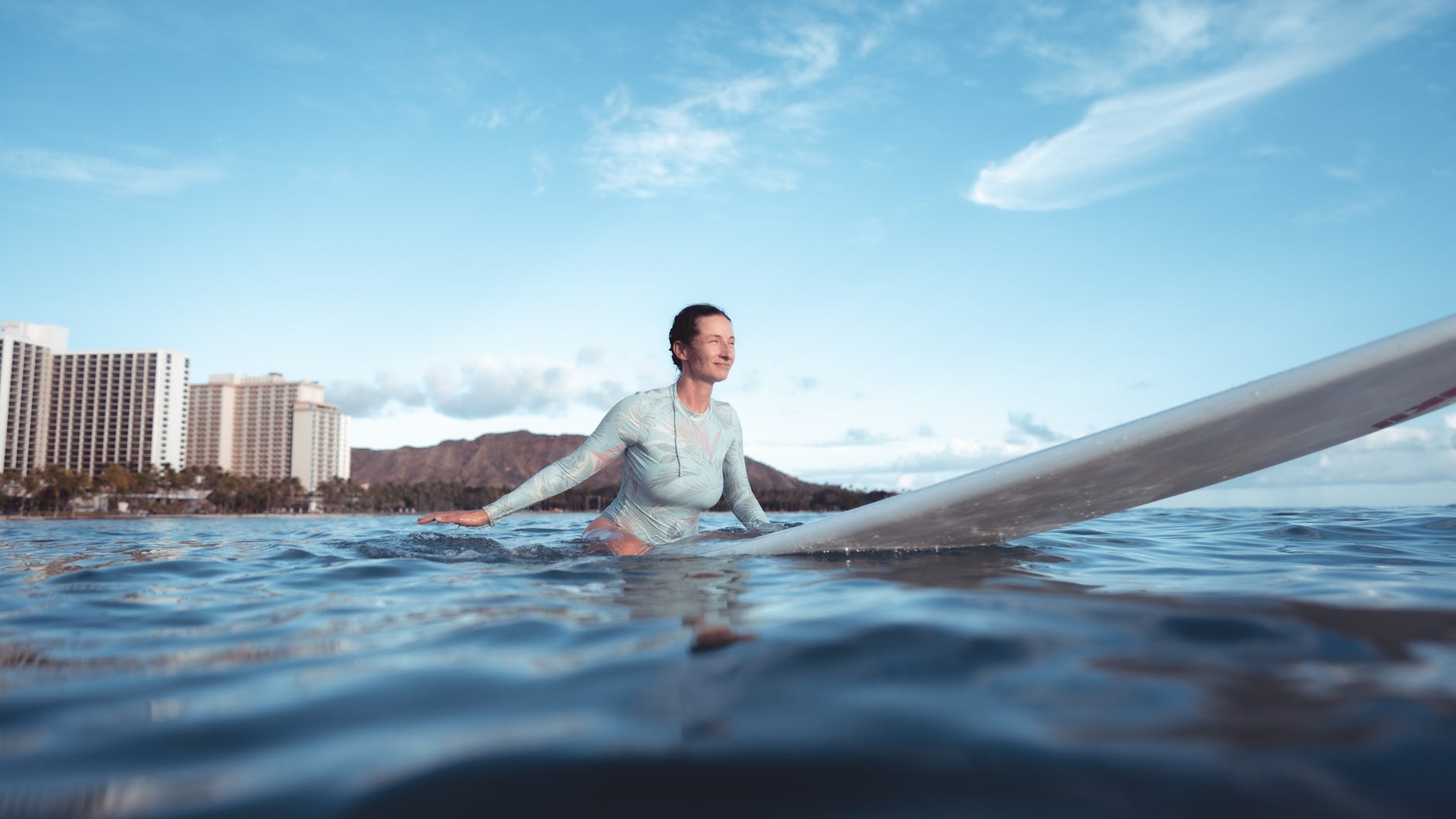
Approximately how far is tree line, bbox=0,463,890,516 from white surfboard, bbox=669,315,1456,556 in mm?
61124

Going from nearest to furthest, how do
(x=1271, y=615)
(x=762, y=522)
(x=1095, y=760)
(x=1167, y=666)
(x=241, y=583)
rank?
1. (x=1095, y=760)
2. (x=1167, y=666)
3. (x=1271, y=615)
4. (x=241, y=583)
5. (x=762, y=522)

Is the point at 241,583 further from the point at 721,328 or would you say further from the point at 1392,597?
the point at 1392,597

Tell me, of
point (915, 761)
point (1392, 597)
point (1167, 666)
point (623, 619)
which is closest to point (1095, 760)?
point (915, 761)

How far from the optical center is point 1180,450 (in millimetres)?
3404

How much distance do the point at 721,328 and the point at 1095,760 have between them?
13.9 feet

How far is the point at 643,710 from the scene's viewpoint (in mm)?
1565

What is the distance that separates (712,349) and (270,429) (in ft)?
573

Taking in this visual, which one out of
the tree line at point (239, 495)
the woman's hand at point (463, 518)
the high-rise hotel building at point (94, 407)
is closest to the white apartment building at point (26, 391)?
the high-rise hotel building at point (94, 407)

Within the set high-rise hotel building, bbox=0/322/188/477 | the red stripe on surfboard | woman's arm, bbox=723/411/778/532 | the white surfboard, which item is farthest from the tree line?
the red stripe on surfboard

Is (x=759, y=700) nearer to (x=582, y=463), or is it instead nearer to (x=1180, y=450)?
(x=1180, y=450)

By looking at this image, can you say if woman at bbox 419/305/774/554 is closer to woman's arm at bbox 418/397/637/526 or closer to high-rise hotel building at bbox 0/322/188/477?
woman's arm at bbox 418/397/637/526

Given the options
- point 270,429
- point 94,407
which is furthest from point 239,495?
point 270,429

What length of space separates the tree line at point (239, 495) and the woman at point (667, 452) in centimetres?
5941

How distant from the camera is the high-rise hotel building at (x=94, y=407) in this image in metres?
125
